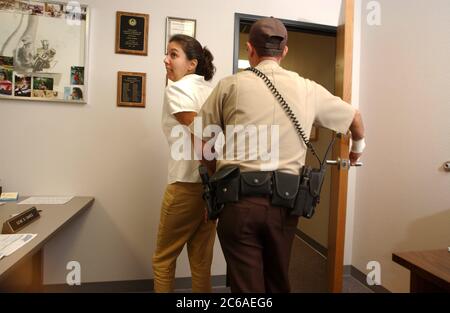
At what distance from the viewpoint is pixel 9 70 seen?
1596 millimetres

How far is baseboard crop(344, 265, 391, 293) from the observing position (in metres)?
1.82

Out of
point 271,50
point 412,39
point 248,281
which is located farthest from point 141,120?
point 412,39

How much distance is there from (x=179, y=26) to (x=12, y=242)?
151 centimetres

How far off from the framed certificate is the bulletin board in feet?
1.65

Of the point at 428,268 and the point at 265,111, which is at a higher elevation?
the point at 265,111

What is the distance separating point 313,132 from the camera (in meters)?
2.76

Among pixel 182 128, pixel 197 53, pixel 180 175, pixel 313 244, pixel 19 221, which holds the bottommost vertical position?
pixel 313 244

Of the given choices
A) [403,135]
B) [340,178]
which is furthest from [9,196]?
[403,135]

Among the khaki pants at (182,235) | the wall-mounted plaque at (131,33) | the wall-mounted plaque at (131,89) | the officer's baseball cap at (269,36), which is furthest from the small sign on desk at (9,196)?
the officer's baseball cap at (269,36)

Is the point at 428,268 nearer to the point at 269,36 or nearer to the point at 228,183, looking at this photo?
the point at 228,183

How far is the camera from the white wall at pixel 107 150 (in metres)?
1.65

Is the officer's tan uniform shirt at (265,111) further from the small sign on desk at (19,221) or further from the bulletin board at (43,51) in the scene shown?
the bulletin board at (43,51)

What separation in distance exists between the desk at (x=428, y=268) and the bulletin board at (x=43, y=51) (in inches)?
74.2
